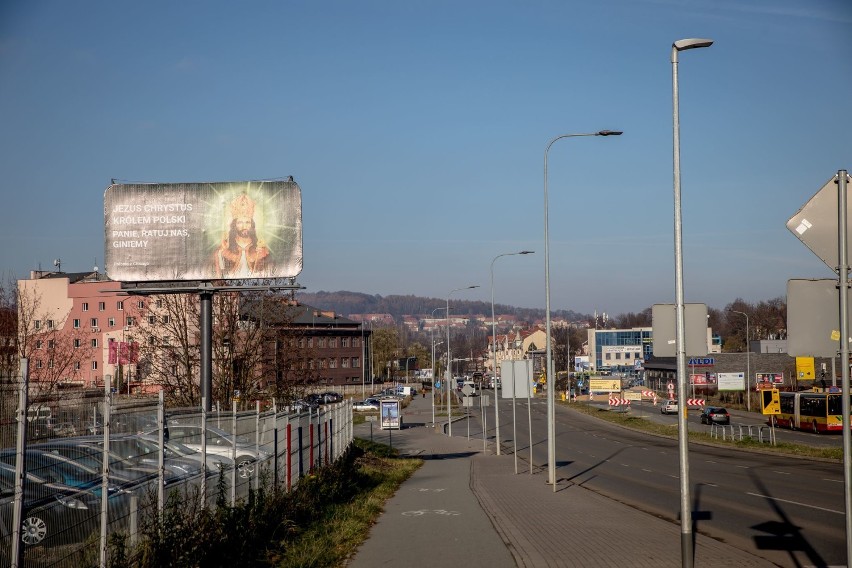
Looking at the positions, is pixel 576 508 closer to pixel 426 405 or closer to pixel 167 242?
pixel 167 242

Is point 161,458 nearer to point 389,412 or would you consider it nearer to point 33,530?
point 33,530

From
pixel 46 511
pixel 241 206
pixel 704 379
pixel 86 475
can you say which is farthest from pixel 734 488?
pixel 704 379

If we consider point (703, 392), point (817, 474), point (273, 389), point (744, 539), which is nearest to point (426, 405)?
point (703, 392)

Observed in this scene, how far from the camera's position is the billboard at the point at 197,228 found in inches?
981

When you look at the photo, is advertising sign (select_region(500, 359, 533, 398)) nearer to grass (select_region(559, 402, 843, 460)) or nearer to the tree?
grass (select_region(559, 402, 843, 460))

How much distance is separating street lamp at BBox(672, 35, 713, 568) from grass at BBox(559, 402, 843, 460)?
2617 cm

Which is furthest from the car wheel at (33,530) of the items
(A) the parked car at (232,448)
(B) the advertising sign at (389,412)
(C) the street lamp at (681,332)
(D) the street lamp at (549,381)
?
(B) the advertising sign at (389,412)

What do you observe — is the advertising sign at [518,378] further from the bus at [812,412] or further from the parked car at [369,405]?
the parked car at [369,405]

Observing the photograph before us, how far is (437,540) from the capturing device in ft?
45.0

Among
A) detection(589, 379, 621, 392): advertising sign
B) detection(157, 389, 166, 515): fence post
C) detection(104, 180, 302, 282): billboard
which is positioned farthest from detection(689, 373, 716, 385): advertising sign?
detection(157, 389, 166, 515): fence post

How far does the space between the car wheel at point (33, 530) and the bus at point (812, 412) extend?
158 feet

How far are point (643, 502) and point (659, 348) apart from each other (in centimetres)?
1030

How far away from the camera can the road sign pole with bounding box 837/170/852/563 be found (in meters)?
7.07

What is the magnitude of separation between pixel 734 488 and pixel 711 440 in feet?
79.8
